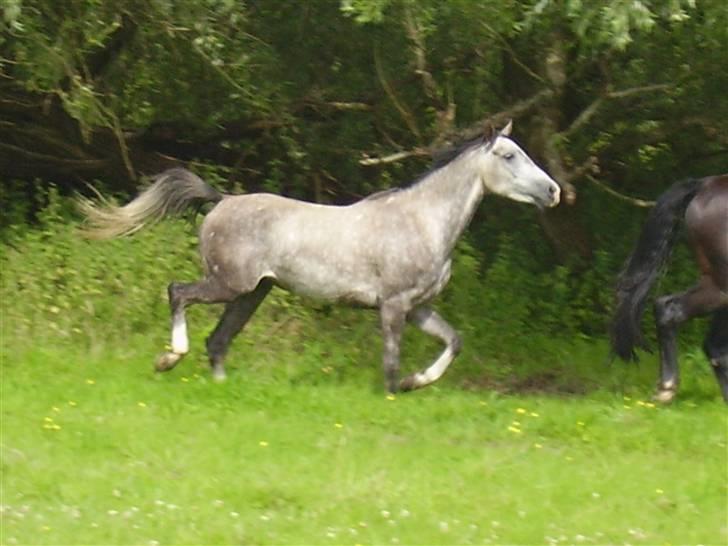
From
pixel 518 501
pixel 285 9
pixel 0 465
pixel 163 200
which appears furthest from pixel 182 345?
pixel 285 9

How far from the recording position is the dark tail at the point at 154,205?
36.3ft

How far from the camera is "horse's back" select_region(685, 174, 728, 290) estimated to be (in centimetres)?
1055

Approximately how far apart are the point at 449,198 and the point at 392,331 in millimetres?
1117


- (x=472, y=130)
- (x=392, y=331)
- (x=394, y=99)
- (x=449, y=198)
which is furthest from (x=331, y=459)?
(x=394, y=99)

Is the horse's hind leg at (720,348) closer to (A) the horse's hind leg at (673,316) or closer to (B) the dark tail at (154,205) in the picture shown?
(A) the horse's hind leg at (673,316)

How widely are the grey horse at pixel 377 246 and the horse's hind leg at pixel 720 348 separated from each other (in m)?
1.60

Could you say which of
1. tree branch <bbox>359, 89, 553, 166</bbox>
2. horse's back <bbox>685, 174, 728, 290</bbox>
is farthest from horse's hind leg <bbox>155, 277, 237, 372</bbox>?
horse's back <bbox>685, 174, 728, 290</bbox>

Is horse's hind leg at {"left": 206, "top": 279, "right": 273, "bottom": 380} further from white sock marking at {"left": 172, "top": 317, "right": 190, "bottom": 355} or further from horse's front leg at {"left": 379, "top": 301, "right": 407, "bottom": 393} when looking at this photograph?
horse's front leg at {"left": 379, "top": 301, "right": 407, "bottom": 393}

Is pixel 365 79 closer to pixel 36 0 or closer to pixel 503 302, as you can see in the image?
pixel 503 302

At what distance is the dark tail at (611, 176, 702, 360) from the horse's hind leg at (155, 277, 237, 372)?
9.76ft

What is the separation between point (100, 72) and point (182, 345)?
15.2ft

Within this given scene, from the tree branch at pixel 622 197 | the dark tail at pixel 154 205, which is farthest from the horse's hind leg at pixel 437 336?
the tree branch at pixel 622 197

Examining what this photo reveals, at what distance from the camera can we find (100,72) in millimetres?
14227

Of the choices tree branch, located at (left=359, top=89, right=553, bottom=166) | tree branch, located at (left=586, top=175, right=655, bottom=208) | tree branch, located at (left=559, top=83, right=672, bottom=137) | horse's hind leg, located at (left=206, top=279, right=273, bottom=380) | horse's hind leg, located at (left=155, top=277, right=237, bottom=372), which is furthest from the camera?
tree branch, located at (left=586, top=175, right=655, bottom=208)
